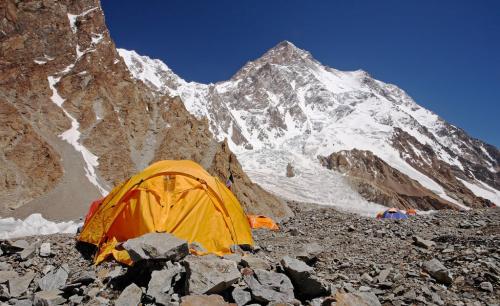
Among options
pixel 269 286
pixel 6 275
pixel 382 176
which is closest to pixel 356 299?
pixel 269 286

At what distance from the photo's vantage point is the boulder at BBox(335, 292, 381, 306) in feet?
18.1

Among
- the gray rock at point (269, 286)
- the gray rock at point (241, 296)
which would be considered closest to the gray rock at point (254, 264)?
the gray rock at point (269, 286)

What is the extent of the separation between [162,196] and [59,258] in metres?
2.62

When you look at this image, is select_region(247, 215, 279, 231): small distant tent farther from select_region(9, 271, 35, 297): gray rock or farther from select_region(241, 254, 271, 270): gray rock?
select_region(9, 271, 35, 297): gray rock

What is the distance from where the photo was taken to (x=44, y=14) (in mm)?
54812

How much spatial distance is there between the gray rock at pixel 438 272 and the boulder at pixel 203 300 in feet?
12.0

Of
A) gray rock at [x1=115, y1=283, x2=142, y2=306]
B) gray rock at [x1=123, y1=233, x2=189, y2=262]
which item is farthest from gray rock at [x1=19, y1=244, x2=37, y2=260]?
gray rock at [x1=115, y1=283, x2=142, y2=306]

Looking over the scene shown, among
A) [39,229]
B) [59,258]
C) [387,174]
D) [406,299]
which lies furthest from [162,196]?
[387,174]

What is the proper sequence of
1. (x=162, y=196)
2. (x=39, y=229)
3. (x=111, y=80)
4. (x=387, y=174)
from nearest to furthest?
(x=162, y=196) → (x=39, y=229) → (x=111, y=80) → (x=387, y=174)

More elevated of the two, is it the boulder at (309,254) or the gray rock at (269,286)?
the boulder at (309,254)

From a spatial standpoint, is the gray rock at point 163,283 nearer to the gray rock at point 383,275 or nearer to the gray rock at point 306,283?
the gray rock at point 306,283

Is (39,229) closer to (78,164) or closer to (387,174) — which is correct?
(78,164)

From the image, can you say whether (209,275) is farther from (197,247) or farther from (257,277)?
(197,247)

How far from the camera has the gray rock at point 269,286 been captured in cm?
573
